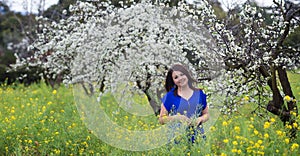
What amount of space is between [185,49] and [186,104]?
6.07 ft

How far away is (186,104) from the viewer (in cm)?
391

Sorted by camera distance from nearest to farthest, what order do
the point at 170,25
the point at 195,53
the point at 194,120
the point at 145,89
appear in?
the point at 194,120 → the point at 195,53 → the point at 170,25 → the point at 145,89

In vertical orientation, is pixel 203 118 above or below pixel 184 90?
below

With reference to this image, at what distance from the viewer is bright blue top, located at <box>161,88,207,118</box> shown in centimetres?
388

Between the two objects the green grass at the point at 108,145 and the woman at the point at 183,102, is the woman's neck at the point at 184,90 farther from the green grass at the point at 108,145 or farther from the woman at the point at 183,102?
the green grass at the point at 108,145

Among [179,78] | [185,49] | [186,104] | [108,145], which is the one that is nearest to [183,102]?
[186,104]

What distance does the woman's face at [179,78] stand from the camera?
13.1 feet

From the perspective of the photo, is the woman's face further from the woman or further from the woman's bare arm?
the woman's bare arm

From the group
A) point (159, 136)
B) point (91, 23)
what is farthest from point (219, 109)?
point (91, 23)

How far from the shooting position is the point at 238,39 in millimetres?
5031

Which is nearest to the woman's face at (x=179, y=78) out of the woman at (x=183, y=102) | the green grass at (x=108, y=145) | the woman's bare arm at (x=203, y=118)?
the woman at (x=183, y=102)

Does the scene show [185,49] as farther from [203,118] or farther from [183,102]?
[203,118]

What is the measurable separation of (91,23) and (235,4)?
7.37 ft

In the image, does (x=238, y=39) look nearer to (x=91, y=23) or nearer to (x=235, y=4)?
(x=235, y=4)
